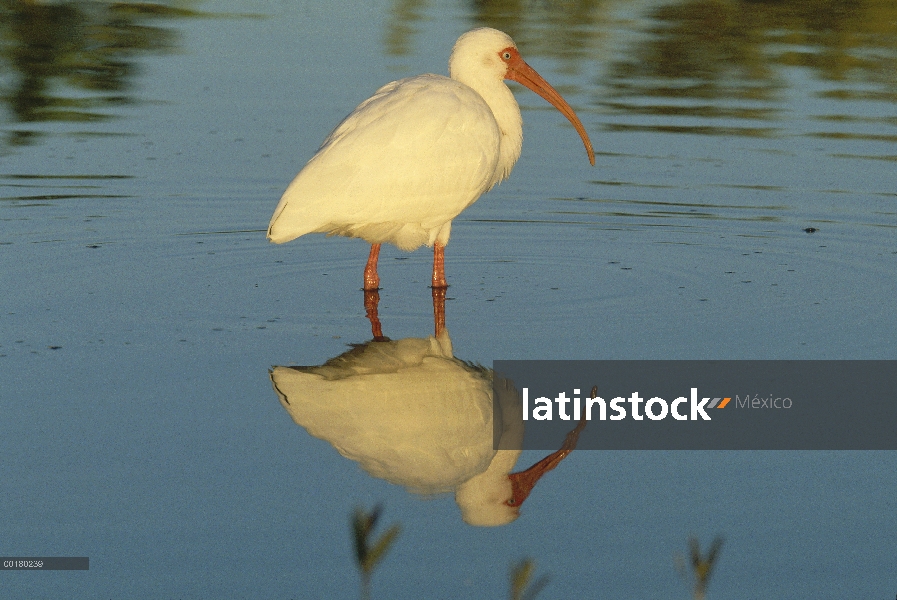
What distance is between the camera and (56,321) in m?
7.21

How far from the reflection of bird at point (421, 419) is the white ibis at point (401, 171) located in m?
0.96

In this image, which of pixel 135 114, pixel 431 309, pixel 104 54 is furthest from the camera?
pixel 104 54

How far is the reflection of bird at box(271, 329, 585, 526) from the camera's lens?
17.3ft

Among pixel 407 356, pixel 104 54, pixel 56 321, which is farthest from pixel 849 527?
pixel 104 54

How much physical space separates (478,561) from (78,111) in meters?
9.39

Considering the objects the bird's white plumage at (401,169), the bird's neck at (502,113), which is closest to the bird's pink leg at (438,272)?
the bird's white plumage at (401,169)

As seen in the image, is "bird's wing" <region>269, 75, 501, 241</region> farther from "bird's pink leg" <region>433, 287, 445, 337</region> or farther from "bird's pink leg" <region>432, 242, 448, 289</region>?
"bird's pink leg" <region>433, 287, 445, 337</region>

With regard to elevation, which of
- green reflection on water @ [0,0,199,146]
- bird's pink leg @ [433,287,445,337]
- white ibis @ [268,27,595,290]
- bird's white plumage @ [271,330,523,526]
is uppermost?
white ibis @ [268,27,595,290]

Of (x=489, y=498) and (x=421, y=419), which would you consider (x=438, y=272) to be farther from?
(x=489, y=498)

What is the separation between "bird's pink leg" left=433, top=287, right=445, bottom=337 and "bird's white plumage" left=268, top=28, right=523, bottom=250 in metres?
0.41

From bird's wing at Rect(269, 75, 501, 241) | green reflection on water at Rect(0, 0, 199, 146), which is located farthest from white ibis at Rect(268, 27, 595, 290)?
green reflection on water at Rect(0, 0, 199, 146)

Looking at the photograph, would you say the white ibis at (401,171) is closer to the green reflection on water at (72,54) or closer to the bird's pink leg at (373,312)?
the bird's pink leg at (373,312)

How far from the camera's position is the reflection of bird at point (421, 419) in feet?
17.3

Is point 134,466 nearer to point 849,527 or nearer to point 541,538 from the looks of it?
point 541,538
